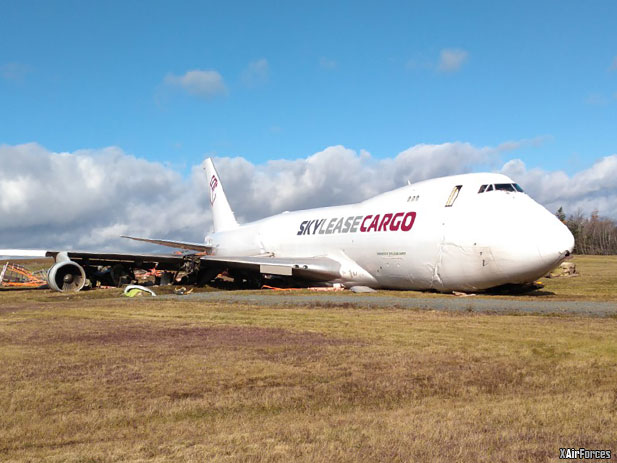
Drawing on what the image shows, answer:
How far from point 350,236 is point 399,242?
11.8ft

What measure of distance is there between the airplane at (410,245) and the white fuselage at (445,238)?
0.11ft

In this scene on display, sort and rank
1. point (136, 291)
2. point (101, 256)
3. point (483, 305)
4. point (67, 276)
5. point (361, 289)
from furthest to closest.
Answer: point (101, 256)
point (67, 276)
point (136, 291)
point (361, 289)
point (483, 305)

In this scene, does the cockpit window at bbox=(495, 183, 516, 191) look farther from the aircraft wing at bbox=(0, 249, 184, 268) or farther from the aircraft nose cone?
the aircraft wing at bbox=(0, 249, 184, 268)

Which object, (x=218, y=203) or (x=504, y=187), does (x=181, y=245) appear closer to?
(x=218, y=203)

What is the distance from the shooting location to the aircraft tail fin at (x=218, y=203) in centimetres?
4130

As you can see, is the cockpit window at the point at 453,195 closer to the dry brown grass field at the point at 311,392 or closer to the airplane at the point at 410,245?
the airplane at the point at 410,245

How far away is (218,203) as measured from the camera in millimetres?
42531

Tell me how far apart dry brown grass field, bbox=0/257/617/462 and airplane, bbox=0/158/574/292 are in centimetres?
739

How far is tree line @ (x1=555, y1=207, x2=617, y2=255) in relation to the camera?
349 ft

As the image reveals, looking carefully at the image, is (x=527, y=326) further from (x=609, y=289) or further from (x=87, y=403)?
(x=609, y=289)

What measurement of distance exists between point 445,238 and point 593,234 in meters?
111

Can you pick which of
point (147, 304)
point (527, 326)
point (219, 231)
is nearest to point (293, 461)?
point (527, 326)

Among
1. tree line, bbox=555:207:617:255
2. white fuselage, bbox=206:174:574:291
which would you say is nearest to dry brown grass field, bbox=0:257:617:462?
white fuselage, bbox=206:174:574:291

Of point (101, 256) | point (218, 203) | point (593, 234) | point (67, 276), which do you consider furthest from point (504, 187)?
point (593, 234)
